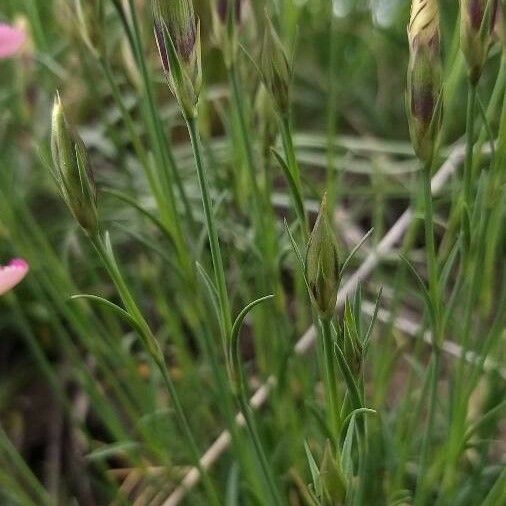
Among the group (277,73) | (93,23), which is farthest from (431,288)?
(93,23)

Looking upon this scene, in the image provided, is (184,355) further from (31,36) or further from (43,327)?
(31,36)

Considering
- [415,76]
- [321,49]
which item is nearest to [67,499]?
[415,76]

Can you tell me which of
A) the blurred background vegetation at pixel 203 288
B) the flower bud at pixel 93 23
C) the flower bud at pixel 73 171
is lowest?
the blurred background vegetation at pixel 203 288

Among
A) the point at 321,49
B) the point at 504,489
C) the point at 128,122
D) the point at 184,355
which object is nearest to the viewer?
the point at 504,489

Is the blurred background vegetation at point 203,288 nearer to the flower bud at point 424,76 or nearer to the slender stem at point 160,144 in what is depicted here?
the slender stem at point 160,144

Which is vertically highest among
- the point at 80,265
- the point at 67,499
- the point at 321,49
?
the point at 321,49

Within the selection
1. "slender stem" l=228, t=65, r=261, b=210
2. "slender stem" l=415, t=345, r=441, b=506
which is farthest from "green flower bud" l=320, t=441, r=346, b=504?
"slender stem" l=228, t=65, r=261, b=210

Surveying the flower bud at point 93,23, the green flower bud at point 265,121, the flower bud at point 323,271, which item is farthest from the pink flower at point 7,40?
the flower bud at point 323,271

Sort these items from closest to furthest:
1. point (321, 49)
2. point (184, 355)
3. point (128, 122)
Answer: point (128, 122) → point (184, 355) → point (321, 49)
